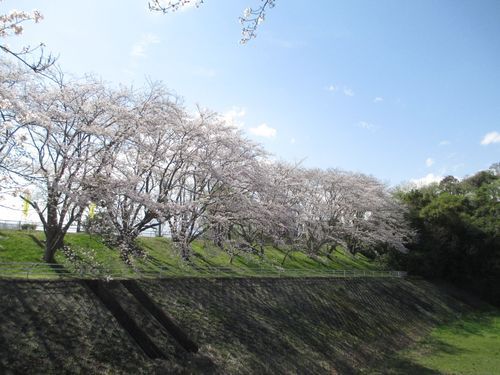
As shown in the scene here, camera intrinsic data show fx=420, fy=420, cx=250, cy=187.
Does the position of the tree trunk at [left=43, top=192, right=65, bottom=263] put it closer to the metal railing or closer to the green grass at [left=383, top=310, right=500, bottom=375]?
the metal railing

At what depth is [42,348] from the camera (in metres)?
11.2

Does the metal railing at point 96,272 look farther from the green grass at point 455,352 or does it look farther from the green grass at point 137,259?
the green grass at point 455,352

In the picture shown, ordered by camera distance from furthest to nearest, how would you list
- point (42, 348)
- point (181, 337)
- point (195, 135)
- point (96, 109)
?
point (195, 135) → point (96, 109) → point (181, 337) → point (42, 348)

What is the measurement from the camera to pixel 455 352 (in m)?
23.4

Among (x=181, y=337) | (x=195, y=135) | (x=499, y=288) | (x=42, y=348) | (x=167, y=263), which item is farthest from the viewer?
(x=499, y=288)

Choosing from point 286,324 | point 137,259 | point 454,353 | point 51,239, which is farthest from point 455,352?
point 51,239

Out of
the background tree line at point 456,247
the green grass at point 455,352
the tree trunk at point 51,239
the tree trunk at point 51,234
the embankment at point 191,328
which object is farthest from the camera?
the background tree line at point 456,247

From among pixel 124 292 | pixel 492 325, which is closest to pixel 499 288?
pixel 492 325

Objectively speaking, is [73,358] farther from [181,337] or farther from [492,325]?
[492,325]

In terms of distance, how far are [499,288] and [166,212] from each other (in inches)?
1766

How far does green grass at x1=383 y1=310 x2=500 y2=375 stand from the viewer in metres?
19.4

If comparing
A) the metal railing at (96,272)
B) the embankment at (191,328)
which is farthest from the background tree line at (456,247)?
the metal railing at (96,272)

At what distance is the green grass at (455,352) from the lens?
19.4m

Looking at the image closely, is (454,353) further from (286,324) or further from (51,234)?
(51,234)
